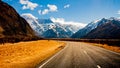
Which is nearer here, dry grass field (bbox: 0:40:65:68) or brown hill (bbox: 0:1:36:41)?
dry grass field (bbox: 0:40:65:68)

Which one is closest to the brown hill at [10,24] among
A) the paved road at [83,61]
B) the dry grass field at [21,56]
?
the dry grass field at [21,56]

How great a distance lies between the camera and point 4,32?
4587 inches

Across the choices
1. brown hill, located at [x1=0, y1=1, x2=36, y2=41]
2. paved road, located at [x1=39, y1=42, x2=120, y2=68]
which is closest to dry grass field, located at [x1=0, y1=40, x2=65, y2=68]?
paved road, located at [x1=39, y1=42, x2=120, y2=68]

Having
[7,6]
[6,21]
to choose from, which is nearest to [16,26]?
[6,21]

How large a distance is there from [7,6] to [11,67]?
142 meters

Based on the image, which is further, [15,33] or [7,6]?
A: [7,6]

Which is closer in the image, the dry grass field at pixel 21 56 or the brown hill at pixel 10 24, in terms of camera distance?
the dry grass field at pixel 21 56

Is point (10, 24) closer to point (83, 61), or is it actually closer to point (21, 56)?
point (21, 56)

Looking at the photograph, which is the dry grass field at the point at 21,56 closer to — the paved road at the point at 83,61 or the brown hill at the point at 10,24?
the paved road at the point at 83,61

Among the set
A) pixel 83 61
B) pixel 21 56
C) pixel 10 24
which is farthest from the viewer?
pixel 10 24

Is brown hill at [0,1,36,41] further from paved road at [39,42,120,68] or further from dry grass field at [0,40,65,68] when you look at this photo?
paved road at [39,42,120,68]

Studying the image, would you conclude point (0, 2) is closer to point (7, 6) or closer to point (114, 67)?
point (7, 6)

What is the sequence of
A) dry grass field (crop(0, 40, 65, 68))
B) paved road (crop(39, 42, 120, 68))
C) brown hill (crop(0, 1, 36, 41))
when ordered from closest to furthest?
paved road (crop(39, 42, 120, 68)), dry grass field (crop(0, 40, 65, 68)), brown hill (crop(0, 1, 36, 41))

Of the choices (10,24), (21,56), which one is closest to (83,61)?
(21,56)
